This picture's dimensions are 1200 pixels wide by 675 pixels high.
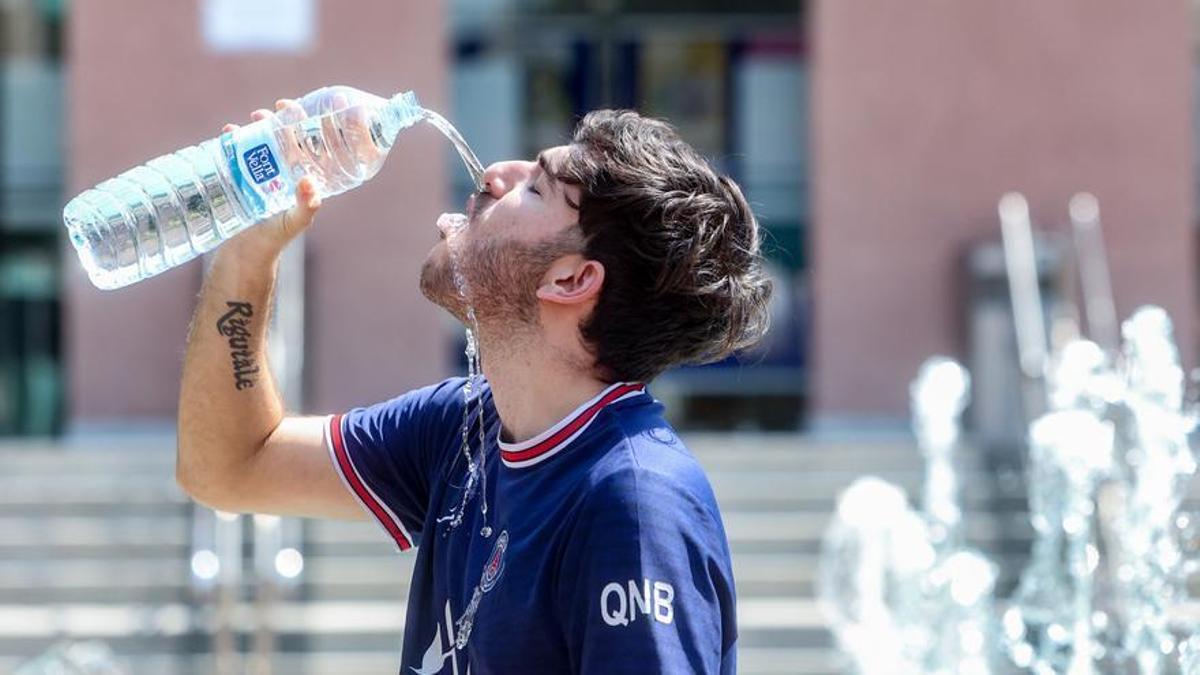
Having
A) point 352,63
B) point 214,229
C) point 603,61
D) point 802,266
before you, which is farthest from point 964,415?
point 214,229

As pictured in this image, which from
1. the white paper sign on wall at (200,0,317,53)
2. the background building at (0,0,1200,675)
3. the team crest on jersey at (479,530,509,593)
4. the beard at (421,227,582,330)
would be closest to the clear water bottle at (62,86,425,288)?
the beard at (421,227,582,330)

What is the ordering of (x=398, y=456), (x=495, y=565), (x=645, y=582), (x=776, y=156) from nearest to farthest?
(x=645, y=582)
(x=495, y=565)
(x=398, y=456)
(x=776, y=156)

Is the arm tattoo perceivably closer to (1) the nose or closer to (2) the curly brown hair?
(1) the nose

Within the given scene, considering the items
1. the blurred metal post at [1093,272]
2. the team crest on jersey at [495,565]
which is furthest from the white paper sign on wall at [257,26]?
the team crest on jersey at [495,565]

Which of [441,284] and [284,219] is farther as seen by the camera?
[284,219]

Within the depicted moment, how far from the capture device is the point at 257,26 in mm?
12680

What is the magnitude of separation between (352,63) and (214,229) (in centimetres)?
994

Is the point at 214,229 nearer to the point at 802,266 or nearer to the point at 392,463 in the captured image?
the point at 392,463

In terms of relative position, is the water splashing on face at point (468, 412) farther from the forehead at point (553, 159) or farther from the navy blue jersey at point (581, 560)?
the forehead at point (553, 159)

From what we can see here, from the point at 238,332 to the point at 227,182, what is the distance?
0.71 feet

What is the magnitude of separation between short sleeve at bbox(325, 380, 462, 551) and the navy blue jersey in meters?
0.17

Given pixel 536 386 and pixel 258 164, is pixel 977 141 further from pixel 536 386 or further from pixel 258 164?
pixel 536 386

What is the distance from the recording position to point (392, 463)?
2.79 meters

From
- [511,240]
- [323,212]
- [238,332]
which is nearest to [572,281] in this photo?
[511,240]
